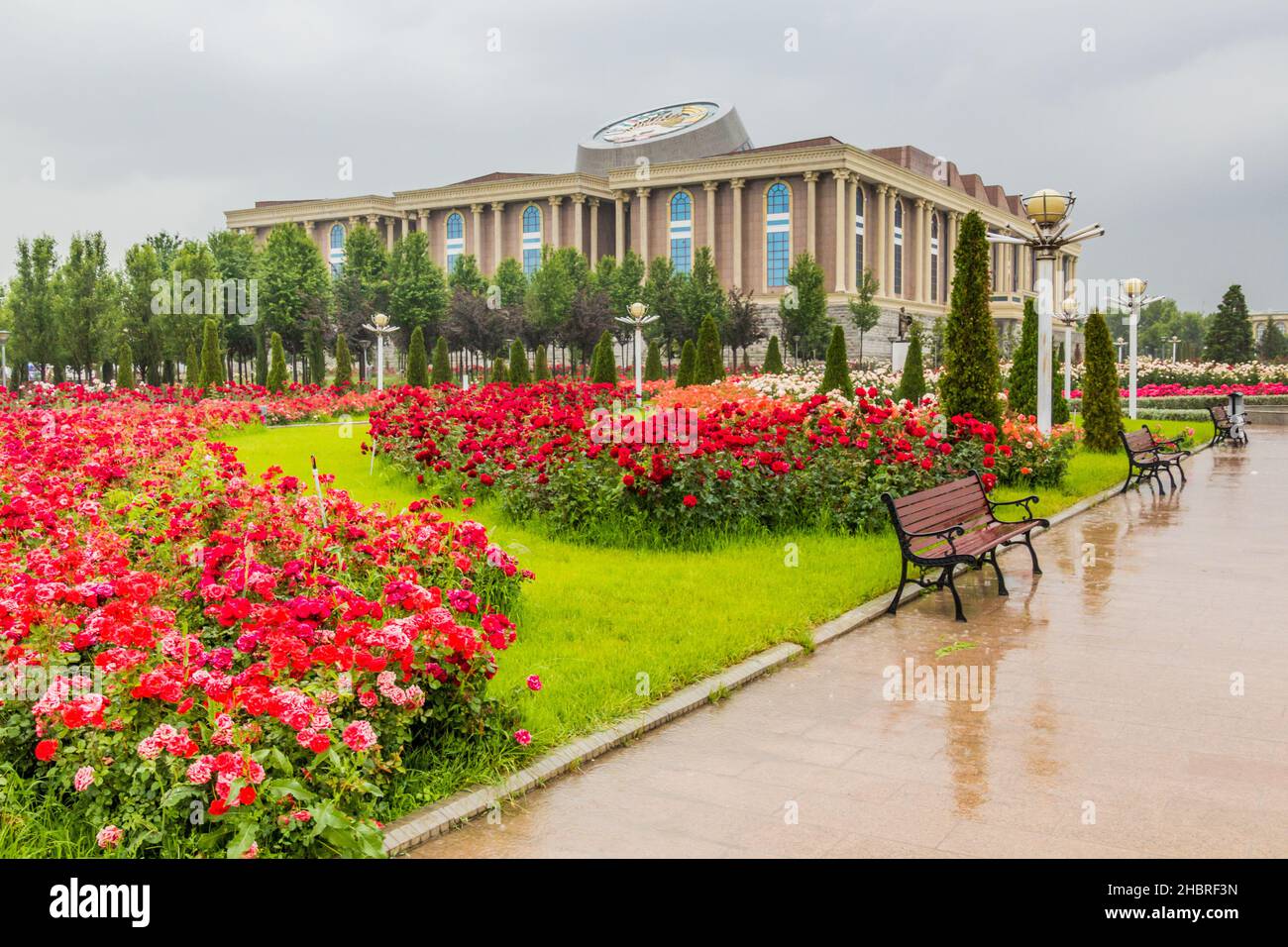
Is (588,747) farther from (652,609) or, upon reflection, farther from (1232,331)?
(1232,331)

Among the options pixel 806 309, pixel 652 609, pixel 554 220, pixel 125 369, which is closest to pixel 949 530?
pixel 652 609

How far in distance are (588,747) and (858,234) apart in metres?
67.8

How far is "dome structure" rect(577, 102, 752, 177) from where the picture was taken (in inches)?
2972

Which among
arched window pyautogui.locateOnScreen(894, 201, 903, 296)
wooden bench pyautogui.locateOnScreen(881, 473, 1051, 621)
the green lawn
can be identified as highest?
arched window pyautogui.locateOnScreen(894, 201, 903, 296)

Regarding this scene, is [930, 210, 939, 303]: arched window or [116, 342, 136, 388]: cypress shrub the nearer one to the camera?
[116, 342, 136, 388]: cypress shrub

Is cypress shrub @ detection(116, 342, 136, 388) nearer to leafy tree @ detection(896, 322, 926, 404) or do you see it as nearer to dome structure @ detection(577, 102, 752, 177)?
leafy tree @ detection(896, 322, 926, 404)

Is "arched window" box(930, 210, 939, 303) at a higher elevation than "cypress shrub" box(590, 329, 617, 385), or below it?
higher

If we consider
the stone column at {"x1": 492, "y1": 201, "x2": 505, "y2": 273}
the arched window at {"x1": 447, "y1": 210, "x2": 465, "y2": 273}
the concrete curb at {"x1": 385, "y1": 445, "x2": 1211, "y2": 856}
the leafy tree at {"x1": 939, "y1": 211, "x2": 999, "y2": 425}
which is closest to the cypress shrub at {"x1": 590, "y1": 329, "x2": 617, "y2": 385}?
the leafy tree at {"x1": 939, "y1": 211, "x2": 999, "y2": 425}

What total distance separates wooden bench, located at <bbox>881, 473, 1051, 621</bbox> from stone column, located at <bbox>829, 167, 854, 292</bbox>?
5904 centimetres

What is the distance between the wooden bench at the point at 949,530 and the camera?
718 centimetres

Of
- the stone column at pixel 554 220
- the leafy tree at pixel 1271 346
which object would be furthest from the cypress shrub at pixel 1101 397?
the leafy tree at pixel 1271 346

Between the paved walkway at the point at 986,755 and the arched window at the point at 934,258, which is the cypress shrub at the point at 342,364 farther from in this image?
the arched window at the point at 934,258

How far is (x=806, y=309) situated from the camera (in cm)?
5650

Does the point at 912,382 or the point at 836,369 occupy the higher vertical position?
the point at 836,369
